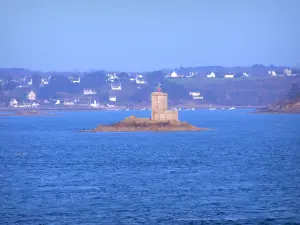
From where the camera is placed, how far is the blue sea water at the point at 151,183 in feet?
88.4

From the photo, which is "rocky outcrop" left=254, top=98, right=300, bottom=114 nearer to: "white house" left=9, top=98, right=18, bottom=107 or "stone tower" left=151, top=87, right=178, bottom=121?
"stone tower" left=151, top=87, right=178, bottom=121

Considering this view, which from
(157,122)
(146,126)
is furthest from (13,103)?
(157,122)

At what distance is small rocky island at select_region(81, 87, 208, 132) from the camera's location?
74.5 metres

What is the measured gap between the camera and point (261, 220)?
25844mm

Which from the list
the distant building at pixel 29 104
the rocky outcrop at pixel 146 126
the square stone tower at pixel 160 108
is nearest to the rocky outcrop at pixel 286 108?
the rocky outcrop at pixel 146 126

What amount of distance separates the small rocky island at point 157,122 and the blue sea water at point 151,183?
12.0m

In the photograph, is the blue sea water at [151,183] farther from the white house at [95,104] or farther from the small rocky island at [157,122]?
the white house at [95,104]

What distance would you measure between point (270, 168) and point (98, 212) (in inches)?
610

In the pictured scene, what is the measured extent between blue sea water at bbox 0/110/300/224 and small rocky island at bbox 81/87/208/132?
11969mm

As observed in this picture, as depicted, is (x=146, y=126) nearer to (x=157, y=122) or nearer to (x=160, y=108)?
(x=157, y=122)

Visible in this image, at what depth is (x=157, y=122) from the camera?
75.4m

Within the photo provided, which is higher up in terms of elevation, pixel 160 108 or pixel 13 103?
pixel 160 108

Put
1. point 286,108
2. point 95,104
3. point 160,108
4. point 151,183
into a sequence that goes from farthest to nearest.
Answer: point 95,104 < point 286,108 < point 160,108 < point 151,183

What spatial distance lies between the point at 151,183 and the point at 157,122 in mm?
40427
